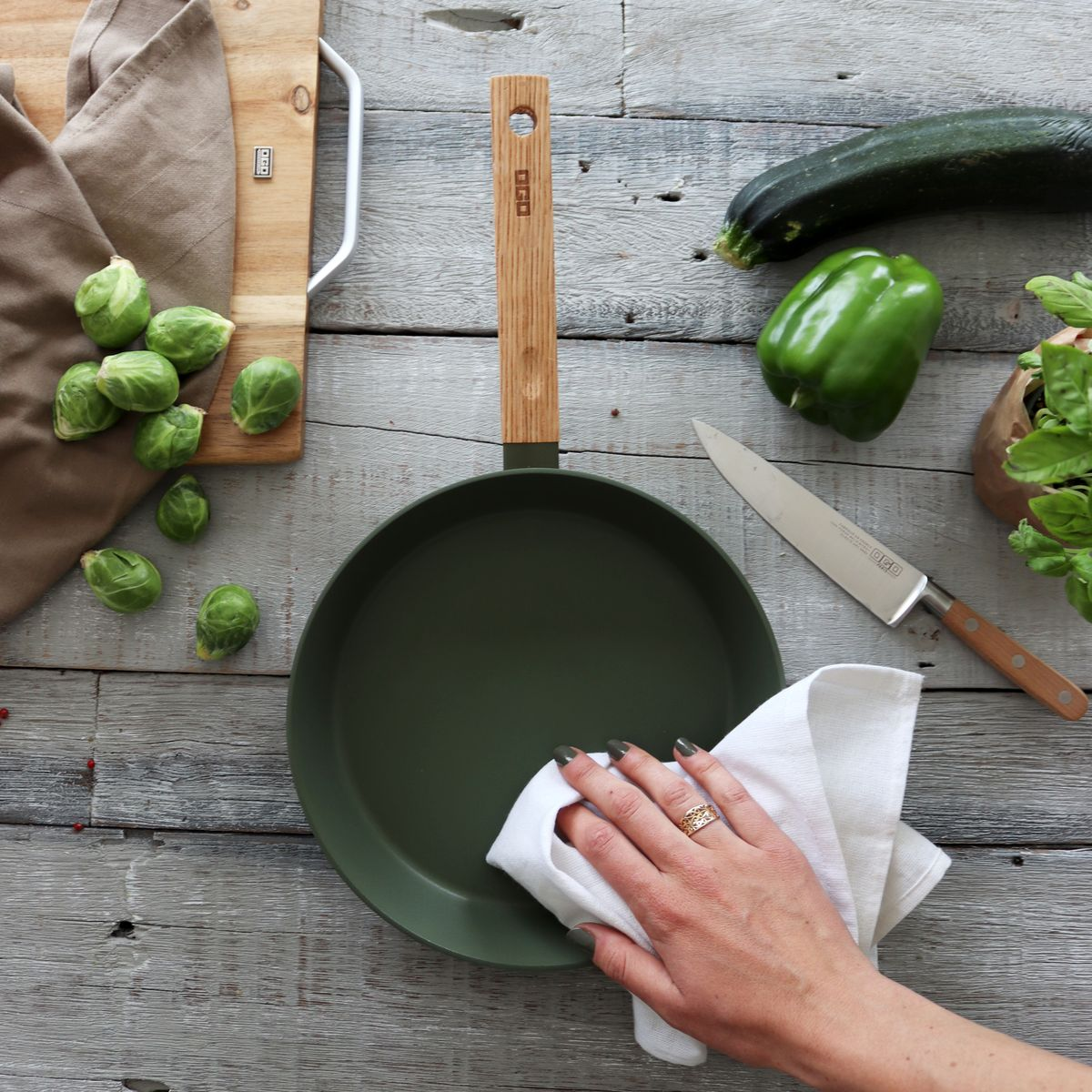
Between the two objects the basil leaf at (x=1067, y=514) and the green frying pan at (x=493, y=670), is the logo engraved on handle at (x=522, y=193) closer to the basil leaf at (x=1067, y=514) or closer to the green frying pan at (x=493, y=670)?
the green frying pan at (x=493, y=670)

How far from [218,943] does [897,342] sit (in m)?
1.16

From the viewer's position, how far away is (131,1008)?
1117 mm

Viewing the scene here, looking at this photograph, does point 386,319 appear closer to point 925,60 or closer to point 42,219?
point 42,219

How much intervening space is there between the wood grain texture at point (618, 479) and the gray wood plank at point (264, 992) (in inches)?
10.8

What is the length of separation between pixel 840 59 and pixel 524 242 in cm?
63

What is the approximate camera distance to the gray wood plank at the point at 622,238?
119 cm

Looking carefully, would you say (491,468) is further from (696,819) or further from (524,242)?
(696,819)

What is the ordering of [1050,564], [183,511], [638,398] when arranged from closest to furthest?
1. [1050,564]
2. [183,511]
3. [638,398]

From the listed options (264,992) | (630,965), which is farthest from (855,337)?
(264,992)

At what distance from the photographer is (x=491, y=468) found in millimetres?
1179

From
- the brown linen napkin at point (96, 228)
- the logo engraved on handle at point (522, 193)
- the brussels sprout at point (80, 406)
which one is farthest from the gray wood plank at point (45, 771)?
the logo engraved on handle at point (522, 193)

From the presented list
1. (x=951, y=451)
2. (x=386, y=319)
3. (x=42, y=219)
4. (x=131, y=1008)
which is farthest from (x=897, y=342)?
(x=131, y=1008)

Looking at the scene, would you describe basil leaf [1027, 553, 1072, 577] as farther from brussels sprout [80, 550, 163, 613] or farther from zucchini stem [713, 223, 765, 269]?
brussels sprout [80, 550, 163, 613]

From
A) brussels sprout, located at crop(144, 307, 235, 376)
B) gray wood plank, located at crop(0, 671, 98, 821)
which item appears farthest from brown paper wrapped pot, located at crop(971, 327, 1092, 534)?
gray wood plank, located at crop(0, 671, 98, 821)
